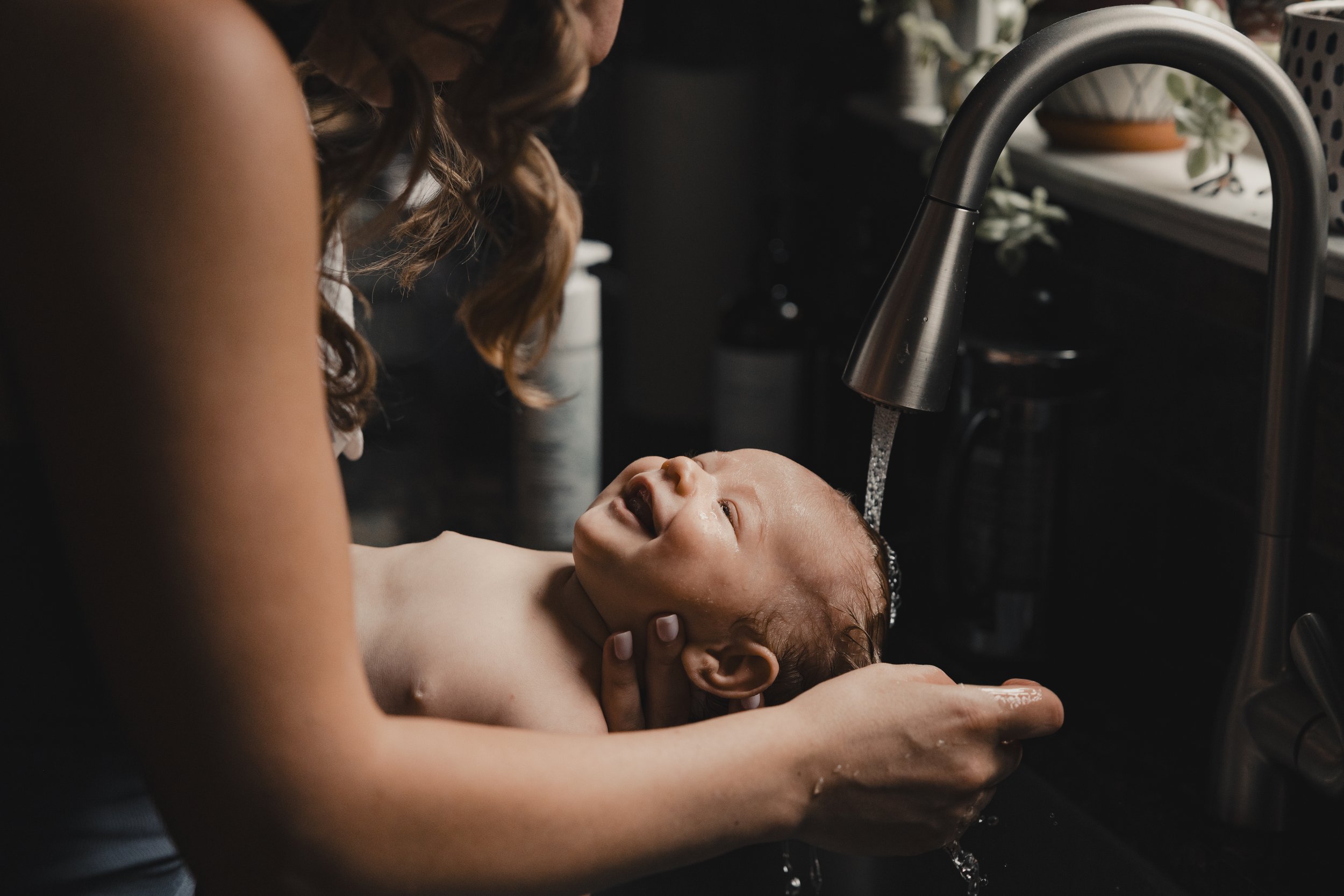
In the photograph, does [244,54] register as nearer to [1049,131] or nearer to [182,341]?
[182,341]

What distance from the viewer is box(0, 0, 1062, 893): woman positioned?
0.49 m

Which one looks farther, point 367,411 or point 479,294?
point 367,411

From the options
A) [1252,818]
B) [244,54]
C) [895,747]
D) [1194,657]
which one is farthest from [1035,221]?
[244,54]

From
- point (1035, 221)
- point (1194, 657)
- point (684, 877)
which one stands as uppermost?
point (1035, 221)

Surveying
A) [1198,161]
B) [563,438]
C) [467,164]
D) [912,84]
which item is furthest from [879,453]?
[912,84]

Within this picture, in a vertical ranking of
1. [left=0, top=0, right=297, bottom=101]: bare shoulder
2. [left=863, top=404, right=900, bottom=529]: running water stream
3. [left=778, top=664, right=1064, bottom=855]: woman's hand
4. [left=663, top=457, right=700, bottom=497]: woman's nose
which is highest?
[left=0, top=0, right=297, bottom=101]: bare shoulder

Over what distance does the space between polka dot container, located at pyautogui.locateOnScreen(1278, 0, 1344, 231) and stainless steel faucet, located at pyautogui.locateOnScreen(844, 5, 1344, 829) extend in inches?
6.0

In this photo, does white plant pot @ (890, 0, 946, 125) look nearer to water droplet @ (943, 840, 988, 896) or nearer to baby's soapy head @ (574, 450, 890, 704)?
baby's soapy head @ (574, 450, 890, 704)

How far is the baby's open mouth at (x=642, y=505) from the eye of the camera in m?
0.95

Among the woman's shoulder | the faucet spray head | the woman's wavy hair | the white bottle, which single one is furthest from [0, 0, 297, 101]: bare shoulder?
the white bottle

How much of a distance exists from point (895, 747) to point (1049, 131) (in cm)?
92

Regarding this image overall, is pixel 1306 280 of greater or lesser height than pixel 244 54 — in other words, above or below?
below

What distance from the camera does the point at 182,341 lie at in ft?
1.63

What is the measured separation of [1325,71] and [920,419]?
0.71 meters
